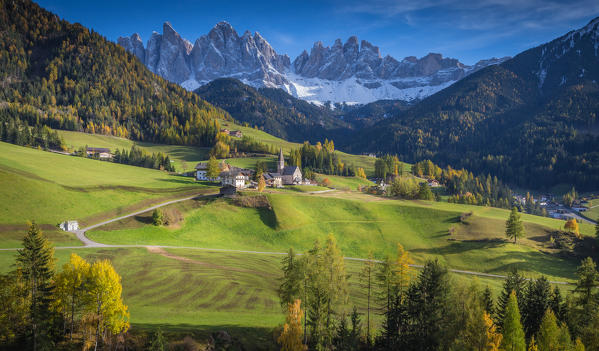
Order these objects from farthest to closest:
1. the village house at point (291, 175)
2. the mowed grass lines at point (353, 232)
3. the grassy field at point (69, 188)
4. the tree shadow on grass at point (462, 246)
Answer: the village house at point (291, 175) < the tree shadow on grass at point (462, 246) < the mowed grass lines at point (353, 232) < the grassy field at point (69, 188)

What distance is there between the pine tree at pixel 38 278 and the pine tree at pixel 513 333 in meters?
45.1

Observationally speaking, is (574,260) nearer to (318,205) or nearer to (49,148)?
(318,205)

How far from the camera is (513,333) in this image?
31844mm

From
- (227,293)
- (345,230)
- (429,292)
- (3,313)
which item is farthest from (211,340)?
(345,230)

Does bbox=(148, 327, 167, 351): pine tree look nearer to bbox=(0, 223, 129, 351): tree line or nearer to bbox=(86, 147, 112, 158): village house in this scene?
bbox=(0, 223, 129, 351): tree line

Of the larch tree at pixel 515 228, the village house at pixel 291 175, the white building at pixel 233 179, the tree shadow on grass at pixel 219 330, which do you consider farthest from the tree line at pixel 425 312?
the village house at pixel 291 175

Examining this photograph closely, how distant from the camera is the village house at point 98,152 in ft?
496

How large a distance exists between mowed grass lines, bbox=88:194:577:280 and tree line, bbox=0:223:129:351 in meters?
38.1

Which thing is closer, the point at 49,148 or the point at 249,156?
the point at 49,148

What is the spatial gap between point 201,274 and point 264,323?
1811cm

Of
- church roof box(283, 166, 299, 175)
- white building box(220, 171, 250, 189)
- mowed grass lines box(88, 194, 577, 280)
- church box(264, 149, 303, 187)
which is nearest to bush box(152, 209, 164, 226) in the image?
mowed grass lines box(88, 194, 577, 280)

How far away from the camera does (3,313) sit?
3062 cm

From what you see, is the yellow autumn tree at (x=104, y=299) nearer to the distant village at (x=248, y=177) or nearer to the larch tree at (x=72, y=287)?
the larch tree at (x=72, y=287)

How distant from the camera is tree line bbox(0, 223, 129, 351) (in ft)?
103
